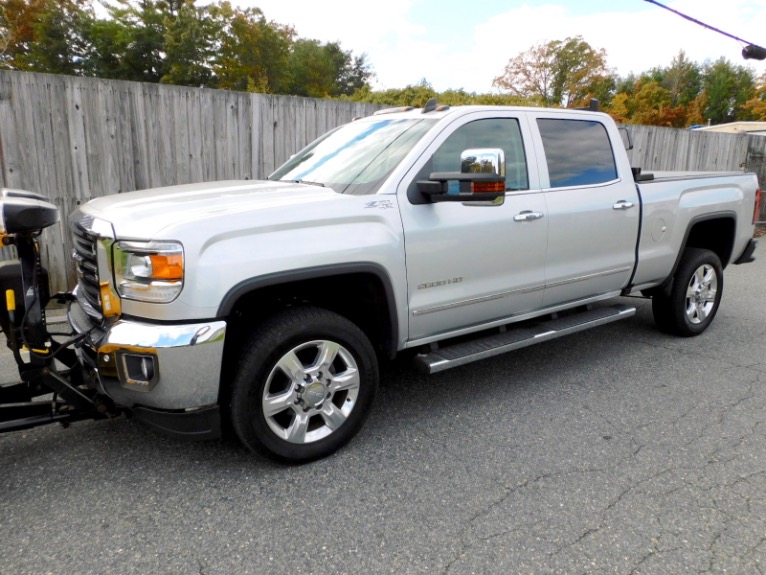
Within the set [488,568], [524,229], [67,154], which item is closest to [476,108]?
[524,229]

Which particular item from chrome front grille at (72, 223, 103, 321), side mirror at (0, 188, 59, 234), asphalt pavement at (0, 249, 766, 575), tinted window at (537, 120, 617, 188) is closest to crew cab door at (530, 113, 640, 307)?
tinted window at (537, 120, 617, 188)

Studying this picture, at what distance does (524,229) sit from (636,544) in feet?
6.69

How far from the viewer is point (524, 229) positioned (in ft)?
12.5

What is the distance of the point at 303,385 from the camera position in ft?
9.77

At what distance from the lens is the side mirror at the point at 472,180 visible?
3129mm

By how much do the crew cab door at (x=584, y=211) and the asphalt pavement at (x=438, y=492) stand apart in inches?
33.1

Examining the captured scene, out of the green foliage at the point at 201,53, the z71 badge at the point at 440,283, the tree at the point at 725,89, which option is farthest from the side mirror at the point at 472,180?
the tree at the point at 725,89

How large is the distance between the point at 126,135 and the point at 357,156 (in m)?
3.66

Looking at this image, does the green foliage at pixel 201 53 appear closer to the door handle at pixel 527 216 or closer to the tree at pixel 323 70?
the tree at pixel 323 70

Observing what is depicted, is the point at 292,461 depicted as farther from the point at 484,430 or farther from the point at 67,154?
the point at 67,154

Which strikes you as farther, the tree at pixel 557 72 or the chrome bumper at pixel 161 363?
the tree at pixel 557 72

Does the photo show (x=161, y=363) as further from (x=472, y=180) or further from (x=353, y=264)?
(x=472, y=180)

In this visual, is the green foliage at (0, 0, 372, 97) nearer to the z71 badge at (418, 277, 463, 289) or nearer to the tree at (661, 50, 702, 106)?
the z71 badge at (418, 277, 463, 289)

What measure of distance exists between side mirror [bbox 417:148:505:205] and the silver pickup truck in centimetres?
1
